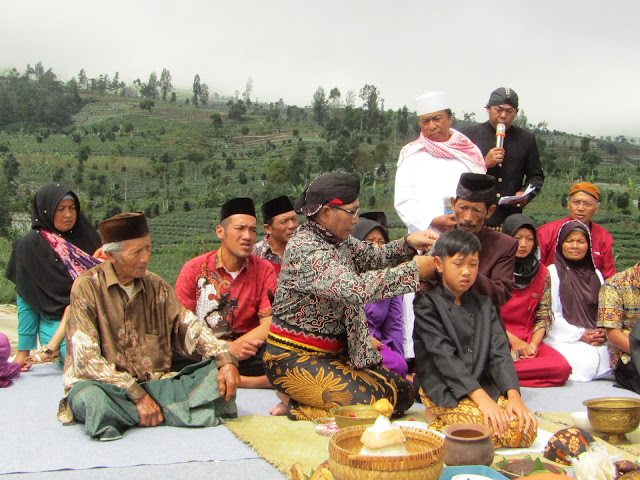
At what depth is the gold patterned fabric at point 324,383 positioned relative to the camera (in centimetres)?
394

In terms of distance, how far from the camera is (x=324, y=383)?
3.94 metres

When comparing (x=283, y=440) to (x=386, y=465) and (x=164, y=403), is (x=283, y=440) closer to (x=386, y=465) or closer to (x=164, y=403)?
(x=164, y=403)

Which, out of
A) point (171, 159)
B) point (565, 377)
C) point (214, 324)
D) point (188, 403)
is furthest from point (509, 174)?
point (171, 159)

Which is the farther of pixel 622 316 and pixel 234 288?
pixel 622 316

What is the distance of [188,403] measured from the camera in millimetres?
3879

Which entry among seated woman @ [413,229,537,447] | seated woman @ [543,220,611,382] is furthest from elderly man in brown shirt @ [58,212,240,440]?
seated woman @ [543,220,611,382]

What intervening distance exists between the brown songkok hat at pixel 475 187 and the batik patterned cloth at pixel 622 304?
5.06ft

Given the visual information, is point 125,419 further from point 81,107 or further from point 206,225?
point 81,107

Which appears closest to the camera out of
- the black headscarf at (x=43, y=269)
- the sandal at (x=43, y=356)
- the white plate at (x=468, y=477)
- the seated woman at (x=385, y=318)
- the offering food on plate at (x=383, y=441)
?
the offering food on plate at (x=383, y=441)

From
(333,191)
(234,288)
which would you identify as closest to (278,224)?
(234,288)

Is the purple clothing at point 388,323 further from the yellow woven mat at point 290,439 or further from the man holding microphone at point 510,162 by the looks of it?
the man holding microphone at point 510,162

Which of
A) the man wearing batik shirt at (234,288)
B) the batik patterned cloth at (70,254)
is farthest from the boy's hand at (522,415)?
the batik patterned cloth at (70,254)

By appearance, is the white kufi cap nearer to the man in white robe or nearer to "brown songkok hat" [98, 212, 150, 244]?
the man in white robe

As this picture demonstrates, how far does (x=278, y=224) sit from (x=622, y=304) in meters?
2.70
